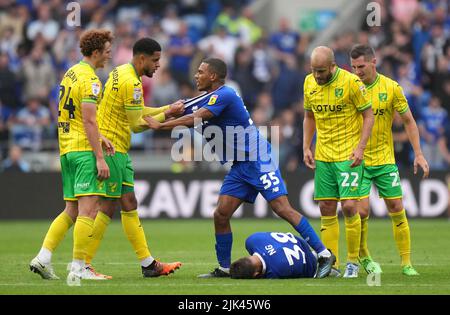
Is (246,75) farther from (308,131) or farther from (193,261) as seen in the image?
(308,131)

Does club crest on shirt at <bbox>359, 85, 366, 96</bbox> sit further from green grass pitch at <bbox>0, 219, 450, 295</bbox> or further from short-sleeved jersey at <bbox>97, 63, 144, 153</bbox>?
short-sleeved jersey at <bbox>97, 63, 144, 153</bbox>

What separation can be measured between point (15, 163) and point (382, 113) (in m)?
11.9

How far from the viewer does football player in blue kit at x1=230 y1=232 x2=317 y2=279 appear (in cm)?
1130

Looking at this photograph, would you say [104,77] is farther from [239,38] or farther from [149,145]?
[239,38]

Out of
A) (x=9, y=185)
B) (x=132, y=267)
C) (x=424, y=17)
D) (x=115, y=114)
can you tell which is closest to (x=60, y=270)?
(x=132, y=267)

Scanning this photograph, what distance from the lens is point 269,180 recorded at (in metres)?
11.7

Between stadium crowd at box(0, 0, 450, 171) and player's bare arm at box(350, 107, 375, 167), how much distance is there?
10.9 metres

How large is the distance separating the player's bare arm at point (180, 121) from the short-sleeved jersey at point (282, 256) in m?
1.47

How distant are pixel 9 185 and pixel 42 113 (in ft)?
7.28

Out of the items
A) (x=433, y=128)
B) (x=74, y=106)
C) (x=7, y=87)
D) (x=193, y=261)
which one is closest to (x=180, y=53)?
(x=7, y=87)

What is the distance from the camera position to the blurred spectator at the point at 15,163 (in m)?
22.3

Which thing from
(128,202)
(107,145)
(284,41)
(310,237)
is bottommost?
(310,237)

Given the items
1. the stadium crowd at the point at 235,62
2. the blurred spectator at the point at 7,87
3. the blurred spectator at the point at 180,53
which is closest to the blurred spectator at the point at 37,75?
the stadium crowd at the point at 235,62

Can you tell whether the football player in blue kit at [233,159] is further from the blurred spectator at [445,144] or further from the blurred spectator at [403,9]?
the blurred spectator at [403,9]
